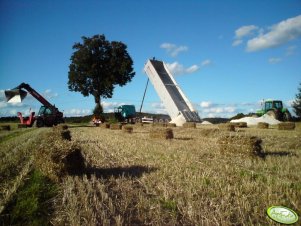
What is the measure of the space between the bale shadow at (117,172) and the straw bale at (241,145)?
2472 mm

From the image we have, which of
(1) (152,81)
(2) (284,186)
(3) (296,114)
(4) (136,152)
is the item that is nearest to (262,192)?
(2) (284,186)

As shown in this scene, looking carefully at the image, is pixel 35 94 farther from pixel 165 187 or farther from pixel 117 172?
pixel 165 187

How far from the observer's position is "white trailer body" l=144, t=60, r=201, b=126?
24.5 m

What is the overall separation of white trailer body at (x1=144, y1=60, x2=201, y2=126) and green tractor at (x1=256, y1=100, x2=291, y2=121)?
6.08m

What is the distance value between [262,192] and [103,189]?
2.25m

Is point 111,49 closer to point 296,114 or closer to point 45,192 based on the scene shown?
point 296,114

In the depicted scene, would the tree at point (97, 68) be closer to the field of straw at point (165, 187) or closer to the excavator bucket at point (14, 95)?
the excavator bucket at point (14, 95)

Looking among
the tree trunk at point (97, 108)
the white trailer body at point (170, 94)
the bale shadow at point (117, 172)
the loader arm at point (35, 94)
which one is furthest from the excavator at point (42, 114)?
A: the bale shadow at point (117, 172)

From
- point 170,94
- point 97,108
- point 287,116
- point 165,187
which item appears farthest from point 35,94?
point 165,187

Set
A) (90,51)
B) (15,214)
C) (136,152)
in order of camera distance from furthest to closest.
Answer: (90,51) → (136,152) → (15,214)

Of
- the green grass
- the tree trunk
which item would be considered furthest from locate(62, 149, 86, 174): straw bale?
the tree trunk

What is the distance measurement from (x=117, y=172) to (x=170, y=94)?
61.3 ft

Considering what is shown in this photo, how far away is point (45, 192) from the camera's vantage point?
4.65 metres

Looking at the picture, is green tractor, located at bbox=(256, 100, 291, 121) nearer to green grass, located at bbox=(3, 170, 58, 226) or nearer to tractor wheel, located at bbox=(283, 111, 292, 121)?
tractor wheel, located at bbox=(283, 111, 292, 121)
